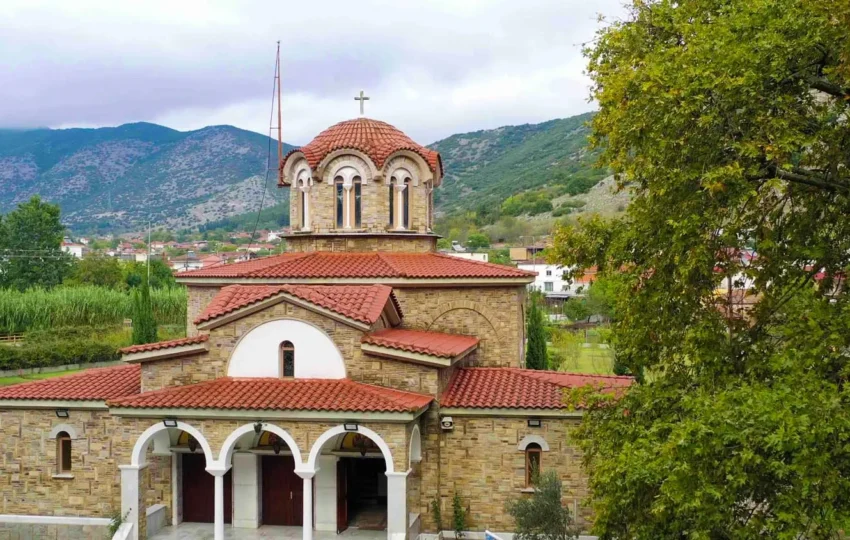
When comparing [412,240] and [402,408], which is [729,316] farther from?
[412,240]

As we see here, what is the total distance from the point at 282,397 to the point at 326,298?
7.27ft

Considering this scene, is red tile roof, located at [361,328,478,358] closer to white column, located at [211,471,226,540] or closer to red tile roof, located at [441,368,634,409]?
red tile roof, located at [441,368,634,409]

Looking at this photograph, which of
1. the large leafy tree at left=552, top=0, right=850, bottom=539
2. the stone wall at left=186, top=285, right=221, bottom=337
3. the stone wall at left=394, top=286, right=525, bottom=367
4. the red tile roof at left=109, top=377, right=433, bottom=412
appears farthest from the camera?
the stone wall at left=186, top=285, right=221, bottom=337

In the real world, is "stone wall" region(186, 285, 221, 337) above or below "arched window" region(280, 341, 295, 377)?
above

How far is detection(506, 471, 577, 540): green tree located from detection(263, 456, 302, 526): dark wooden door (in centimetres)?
487

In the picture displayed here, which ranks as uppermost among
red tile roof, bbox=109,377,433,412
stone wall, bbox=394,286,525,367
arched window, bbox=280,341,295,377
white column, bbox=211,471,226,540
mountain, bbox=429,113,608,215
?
mountain, bbox=429,113,608,215

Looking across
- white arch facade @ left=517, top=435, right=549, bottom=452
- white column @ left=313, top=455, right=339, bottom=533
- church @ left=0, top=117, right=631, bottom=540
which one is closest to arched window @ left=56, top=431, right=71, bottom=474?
church @ left=0, top=117, right=631, bottom=540

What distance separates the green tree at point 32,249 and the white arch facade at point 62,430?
6722cm

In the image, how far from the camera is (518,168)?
6718 inches

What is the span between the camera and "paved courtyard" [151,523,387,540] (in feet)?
53.1

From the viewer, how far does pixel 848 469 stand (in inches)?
331

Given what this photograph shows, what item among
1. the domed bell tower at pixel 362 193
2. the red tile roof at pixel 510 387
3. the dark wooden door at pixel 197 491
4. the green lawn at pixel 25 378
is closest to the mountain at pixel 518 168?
the green lawn at pixel 25 378

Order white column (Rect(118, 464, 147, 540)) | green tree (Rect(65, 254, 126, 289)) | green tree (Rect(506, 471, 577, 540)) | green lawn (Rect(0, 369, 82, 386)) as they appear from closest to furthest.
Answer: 1. green tree (Rect(506, 471, 577, 540))
2. white column (Rect(118, 464, 147, 540))
3. green lawn (Rect(0, 369, 82, 386))
4. green tree (Rect(65, 254, 126, 289))

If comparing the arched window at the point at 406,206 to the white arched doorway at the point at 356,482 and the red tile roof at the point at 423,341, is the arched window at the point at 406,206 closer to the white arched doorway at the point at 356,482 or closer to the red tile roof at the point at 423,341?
the red tile roof at the point at 423,341
